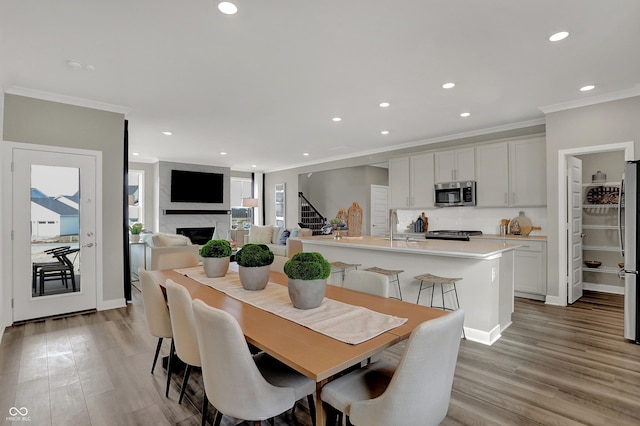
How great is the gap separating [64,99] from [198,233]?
5494 mm

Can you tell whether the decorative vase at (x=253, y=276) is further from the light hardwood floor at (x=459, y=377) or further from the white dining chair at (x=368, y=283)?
the light hardwood floor at (x=459, y=377)

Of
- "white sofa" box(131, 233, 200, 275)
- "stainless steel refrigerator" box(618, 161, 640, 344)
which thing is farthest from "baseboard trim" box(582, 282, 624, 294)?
"white sofa" box(131, 233, 200, 275)

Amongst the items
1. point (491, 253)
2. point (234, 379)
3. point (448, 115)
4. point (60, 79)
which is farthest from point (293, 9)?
point (448, 115)

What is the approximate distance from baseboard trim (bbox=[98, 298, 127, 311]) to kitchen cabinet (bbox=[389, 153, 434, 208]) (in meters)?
4.85

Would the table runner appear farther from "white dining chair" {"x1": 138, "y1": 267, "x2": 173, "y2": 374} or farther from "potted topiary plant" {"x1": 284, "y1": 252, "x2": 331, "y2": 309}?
"white dining chair" {"x1": 138, "y1": 267, "x2": 173, "y2": 374}

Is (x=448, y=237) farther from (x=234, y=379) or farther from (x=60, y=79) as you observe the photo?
(x=60, y=79)

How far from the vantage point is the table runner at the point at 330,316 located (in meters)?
1.46

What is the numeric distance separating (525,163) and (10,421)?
20.0 ft

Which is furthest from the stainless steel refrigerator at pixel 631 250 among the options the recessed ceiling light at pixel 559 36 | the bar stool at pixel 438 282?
the bar stool at pixel 438 282

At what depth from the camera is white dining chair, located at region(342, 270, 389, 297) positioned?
215 cm

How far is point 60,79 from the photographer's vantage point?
11.2ft

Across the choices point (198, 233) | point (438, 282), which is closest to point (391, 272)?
point (438, 282)

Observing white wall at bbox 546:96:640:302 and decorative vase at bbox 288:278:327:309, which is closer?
decorative vase at bbox 288:278:327:309

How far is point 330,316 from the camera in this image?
66.1 inches
